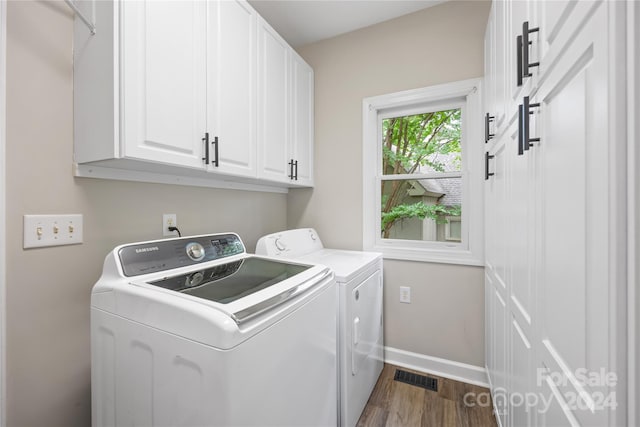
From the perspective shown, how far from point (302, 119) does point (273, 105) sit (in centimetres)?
41

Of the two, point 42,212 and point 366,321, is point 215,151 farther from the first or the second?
point 366,321

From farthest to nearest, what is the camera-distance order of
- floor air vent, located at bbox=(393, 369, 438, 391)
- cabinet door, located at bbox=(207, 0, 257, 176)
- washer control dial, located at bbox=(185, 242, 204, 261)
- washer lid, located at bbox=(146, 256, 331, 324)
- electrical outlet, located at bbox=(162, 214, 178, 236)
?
floor air vent, located at bbox=(393, 369, 438, 391) < electrical outlet, located at bbox=(162, 214, 178, 236) < cabinet door, located at bbox=(207, 0, 257, 176) < washer control dial, located at bbox=(185, 242, 204, 261) < washer lid, located at bbox=(146, 256, 331, 324)

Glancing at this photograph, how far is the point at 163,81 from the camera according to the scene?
3.79 feet

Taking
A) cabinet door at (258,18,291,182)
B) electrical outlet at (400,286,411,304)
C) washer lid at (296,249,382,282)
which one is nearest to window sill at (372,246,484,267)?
washer lid at (296,249,382,282)

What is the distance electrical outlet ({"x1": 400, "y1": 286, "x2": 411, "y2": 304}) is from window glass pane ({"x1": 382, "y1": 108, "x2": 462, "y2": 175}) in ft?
3.15

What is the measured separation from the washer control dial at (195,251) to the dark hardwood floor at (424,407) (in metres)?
1.35

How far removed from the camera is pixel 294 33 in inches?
92.2

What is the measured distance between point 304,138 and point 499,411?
2.20 m

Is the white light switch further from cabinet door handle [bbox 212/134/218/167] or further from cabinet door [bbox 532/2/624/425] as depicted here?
cabinet door [bbox 532/2/624/425]

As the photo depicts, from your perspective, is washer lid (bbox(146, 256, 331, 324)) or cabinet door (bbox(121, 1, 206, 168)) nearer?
washer lid (bbox(146, 256, 331, 324))

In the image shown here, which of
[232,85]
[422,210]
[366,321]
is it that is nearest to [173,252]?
[232,85]

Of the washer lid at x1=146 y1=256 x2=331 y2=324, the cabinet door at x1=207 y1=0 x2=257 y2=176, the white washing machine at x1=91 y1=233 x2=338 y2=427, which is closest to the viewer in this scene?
the white washing machine at x1=91 y1=233 x2=338 y2=427

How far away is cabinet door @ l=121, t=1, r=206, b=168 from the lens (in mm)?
1034

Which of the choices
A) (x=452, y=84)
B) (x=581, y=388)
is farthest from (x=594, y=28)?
(x=452, y=84)
